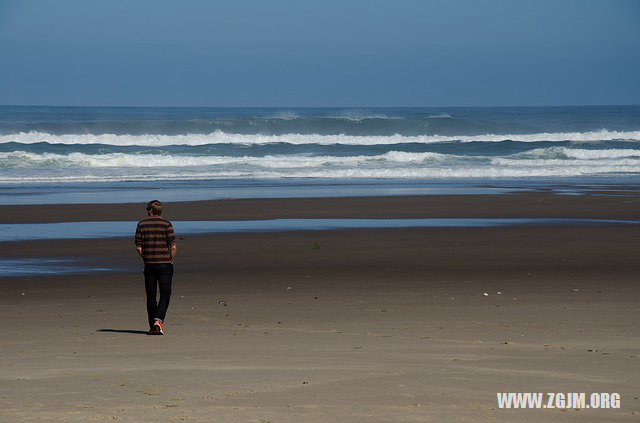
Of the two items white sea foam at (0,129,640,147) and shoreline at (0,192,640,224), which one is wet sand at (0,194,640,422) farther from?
white sea foam at (0,129,640,147)

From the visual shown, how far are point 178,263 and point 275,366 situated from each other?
637cm

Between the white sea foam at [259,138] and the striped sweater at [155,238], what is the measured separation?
1835 inches

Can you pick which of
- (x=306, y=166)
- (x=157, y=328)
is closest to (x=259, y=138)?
(x=306, y=166)

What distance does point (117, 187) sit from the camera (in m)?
27.4

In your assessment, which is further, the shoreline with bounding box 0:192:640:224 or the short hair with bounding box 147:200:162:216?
the shoreline with bounding box 0:192:640:224

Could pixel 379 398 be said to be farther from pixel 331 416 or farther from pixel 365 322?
pixel 365 322

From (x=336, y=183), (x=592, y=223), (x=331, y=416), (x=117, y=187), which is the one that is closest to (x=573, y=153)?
(x=336, y=183)

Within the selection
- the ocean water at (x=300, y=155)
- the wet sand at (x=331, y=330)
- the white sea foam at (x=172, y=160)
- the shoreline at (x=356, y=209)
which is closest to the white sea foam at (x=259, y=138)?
the ocean water at (x=300, y=155)

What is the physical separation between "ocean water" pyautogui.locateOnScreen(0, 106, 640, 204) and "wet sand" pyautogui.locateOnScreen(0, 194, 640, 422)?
11.2 metres

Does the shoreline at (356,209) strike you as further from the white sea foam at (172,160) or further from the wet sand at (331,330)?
the white sea foam at (172,160)

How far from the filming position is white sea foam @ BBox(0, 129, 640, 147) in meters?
57.4

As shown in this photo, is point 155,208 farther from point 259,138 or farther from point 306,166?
point 259,138

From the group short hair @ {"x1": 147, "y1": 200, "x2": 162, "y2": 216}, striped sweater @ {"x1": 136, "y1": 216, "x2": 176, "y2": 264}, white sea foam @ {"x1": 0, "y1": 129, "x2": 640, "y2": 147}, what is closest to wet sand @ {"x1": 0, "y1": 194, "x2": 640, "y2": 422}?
striped sweater @ {"x1": 136, "y1": 216, "x2": 176, "y2": 264}

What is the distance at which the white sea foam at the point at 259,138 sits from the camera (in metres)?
57.4
